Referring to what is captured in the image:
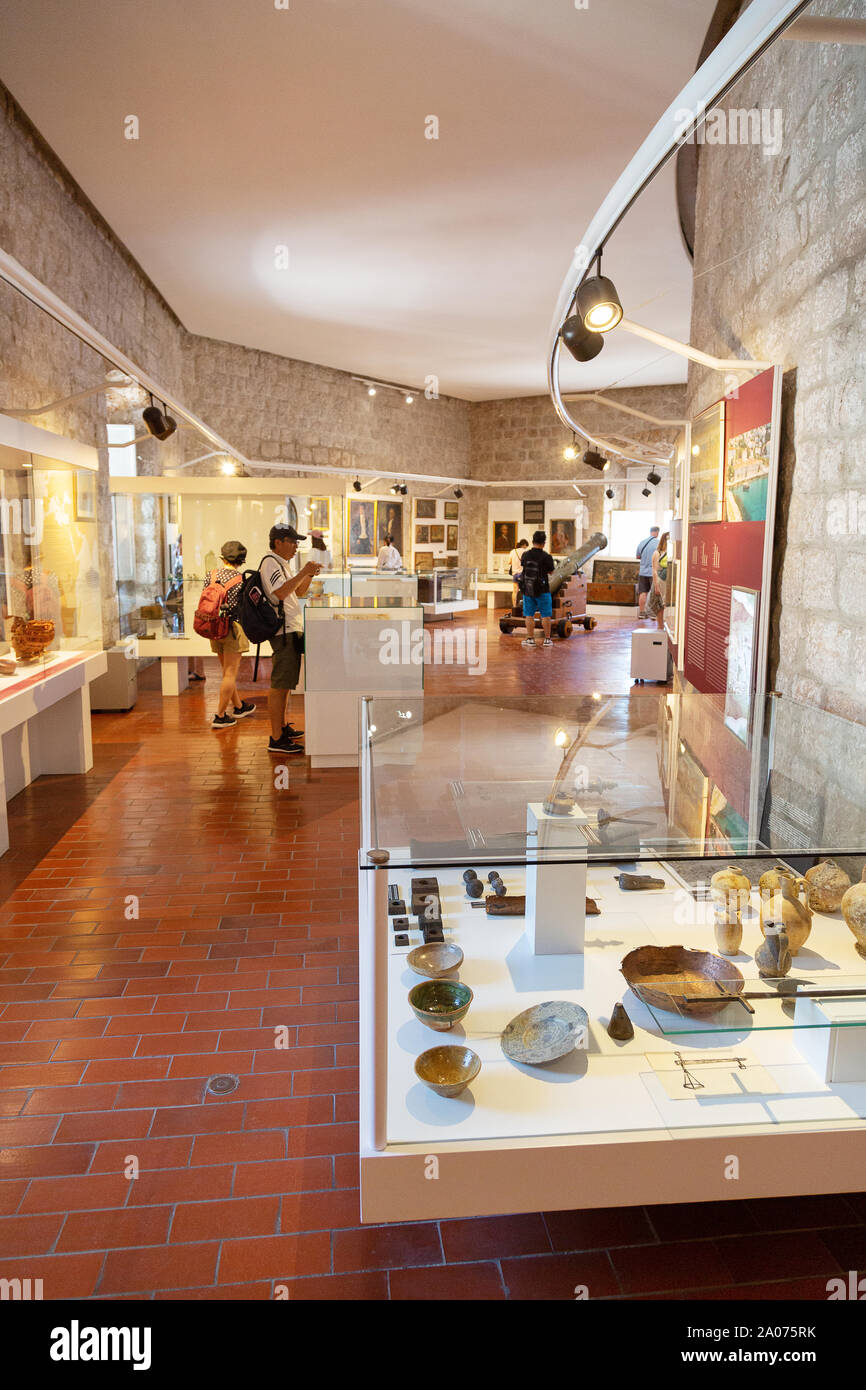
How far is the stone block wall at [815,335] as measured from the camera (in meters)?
2.75

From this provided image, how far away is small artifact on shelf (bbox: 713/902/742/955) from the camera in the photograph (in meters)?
2.34

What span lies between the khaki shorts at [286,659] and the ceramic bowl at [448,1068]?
4940mm

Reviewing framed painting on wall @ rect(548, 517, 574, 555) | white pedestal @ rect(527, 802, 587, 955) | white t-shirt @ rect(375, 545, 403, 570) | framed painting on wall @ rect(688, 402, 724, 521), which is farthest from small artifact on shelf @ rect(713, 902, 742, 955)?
framed painting on wall @ rect(548, 517, 574, 555)

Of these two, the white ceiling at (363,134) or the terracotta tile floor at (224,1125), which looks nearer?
the terracotta tile floor at (224,1125)

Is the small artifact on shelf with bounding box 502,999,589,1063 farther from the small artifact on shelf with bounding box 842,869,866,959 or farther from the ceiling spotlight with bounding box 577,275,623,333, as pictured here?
the ceiling spotlight with bounding box 577,275,623,333

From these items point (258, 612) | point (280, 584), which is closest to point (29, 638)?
point (258, 612)

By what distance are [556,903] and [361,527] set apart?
16661mm

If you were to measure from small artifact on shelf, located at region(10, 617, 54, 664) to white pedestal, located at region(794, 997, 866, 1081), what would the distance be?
5132mm

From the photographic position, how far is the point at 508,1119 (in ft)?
6.48

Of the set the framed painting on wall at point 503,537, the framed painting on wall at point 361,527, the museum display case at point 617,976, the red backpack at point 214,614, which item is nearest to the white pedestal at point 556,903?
the museum display case at point 617,976

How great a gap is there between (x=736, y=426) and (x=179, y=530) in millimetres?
8071

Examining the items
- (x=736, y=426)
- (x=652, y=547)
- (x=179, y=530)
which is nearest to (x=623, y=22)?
(x=736, y=426)

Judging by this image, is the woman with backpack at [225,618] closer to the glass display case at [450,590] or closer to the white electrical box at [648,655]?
the white electrical box at [648,655]
